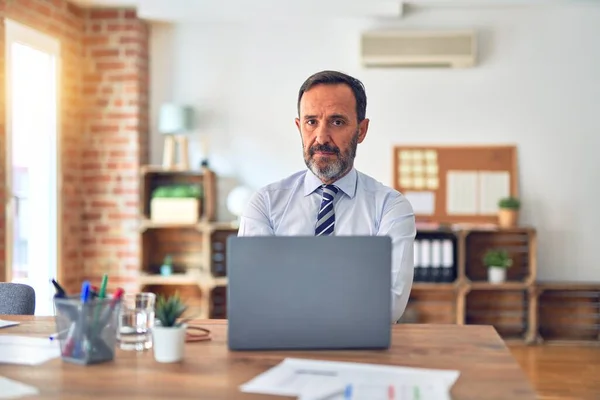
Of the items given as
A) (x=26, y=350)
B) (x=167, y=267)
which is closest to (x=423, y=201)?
(x=167, y=267)

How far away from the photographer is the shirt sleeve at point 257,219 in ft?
7.95

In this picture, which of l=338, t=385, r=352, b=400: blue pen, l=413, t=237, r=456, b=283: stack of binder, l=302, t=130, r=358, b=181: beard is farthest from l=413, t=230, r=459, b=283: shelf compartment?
l=338, t=385, r=352, b=400: blue pen

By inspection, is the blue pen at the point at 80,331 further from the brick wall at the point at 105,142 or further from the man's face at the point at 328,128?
the brick wall at the point at 105,142

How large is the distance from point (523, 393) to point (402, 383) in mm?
217

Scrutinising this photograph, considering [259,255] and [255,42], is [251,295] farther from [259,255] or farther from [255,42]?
[255,42]

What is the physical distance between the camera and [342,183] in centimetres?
246

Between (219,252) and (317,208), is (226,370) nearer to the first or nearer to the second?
(317,208)

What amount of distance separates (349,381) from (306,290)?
0.27m

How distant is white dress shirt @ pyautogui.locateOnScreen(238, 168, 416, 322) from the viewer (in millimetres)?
2400

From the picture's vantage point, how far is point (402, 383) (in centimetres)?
140

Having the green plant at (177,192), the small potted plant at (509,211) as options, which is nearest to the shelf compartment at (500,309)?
the small potted plant at (509,211)

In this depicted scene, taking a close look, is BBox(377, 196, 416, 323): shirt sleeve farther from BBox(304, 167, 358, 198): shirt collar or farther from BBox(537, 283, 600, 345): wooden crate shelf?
BBox(537, 283, 600, 345): wooden crate shelf

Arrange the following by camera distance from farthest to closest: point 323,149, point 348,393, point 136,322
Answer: point 323,149 → point 136,322 → point 348,393

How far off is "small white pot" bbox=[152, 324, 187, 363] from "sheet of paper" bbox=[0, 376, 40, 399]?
0.28 m
